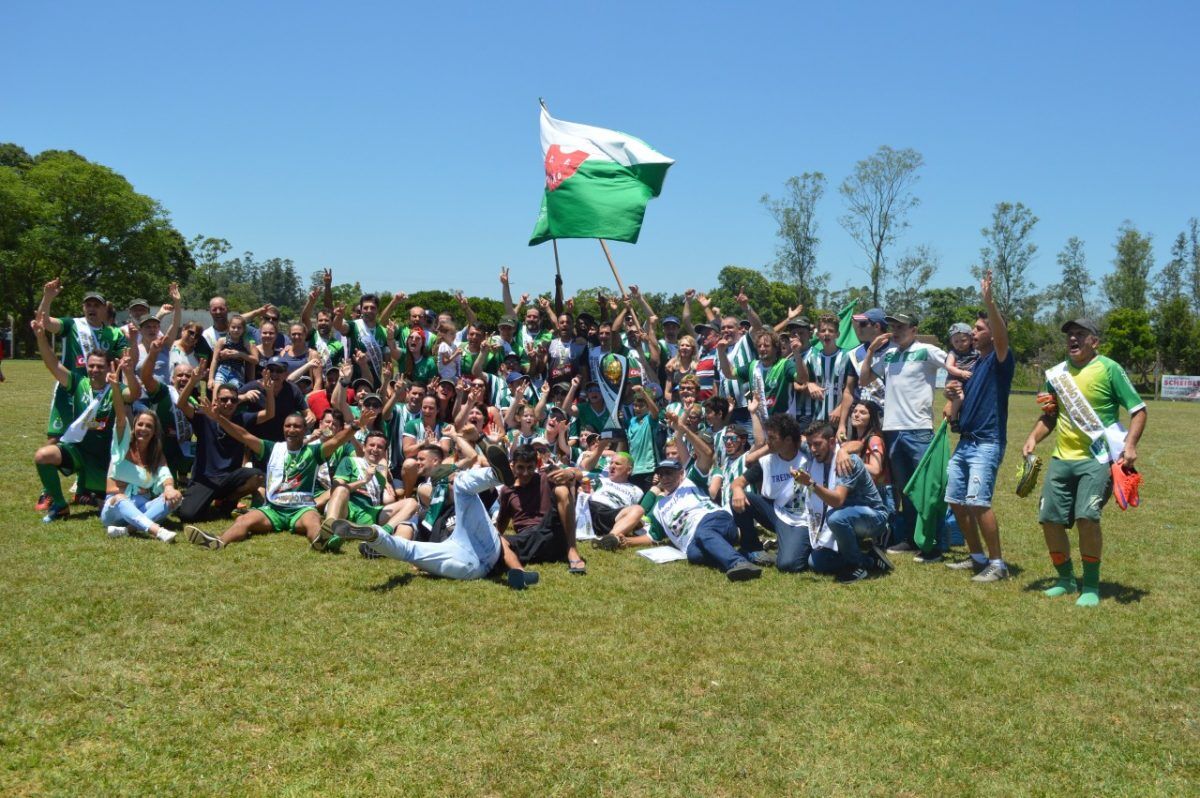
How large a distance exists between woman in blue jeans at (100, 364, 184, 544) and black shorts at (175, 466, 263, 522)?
13cm

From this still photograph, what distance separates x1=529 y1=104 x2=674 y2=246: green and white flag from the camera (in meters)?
11.0

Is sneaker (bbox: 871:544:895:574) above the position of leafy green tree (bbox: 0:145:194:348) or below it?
below

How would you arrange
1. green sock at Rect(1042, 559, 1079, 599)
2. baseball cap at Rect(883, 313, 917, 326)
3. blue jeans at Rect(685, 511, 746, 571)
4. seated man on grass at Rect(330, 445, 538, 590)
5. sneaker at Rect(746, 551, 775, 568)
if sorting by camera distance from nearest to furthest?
seated man on grass at Rect(330, 445, 538, 590) < green sock at Rect(1042, 559, 1079, 599) < blue jeans at Rect(685, 511, 746, 571) < sneaker at Rect(746, 551, 775, 568) < baseball cap at Rect(883, 313, 917, 326)

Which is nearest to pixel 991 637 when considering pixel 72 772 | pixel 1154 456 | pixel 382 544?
pixel 382 544

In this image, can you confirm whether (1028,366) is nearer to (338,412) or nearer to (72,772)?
(338,412)

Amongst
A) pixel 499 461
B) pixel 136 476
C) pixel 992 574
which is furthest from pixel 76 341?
pixel 992 574

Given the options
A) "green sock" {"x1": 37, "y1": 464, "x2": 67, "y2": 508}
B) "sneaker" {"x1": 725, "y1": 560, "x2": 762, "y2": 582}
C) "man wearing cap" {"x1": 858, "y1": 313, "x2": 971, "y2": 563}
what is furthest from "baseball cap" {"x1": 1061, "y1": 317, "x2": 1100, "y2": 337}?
"green sock" {"x1": 37, "y1": 464, "x2": 67, "y2": 508}

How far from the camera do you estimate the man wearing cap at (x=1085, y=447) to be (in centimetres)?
650

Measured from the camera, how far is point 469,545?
7.04 metres

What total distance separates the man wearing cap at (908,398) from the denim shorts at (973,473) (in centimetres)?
64

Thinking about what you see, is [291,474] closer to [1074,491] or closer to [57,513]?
[57,513]

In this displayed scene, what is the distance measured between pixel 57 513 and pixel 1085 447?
9.12 m

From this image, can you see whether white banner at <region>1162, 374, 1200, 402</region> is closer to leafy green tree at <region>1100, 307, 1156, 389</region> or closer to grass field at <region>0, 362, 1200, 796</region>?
leafy green tree at <region>1100, 307, 1156, 389</region>

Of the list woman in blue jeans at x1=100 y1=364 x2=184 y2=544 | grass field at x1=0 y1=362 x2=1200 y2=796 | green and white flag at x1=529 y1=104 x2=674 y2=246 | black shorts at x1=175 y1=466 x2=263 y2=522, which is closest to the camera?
grass field at x1=0 y1=362 x2=1200 y2=796
